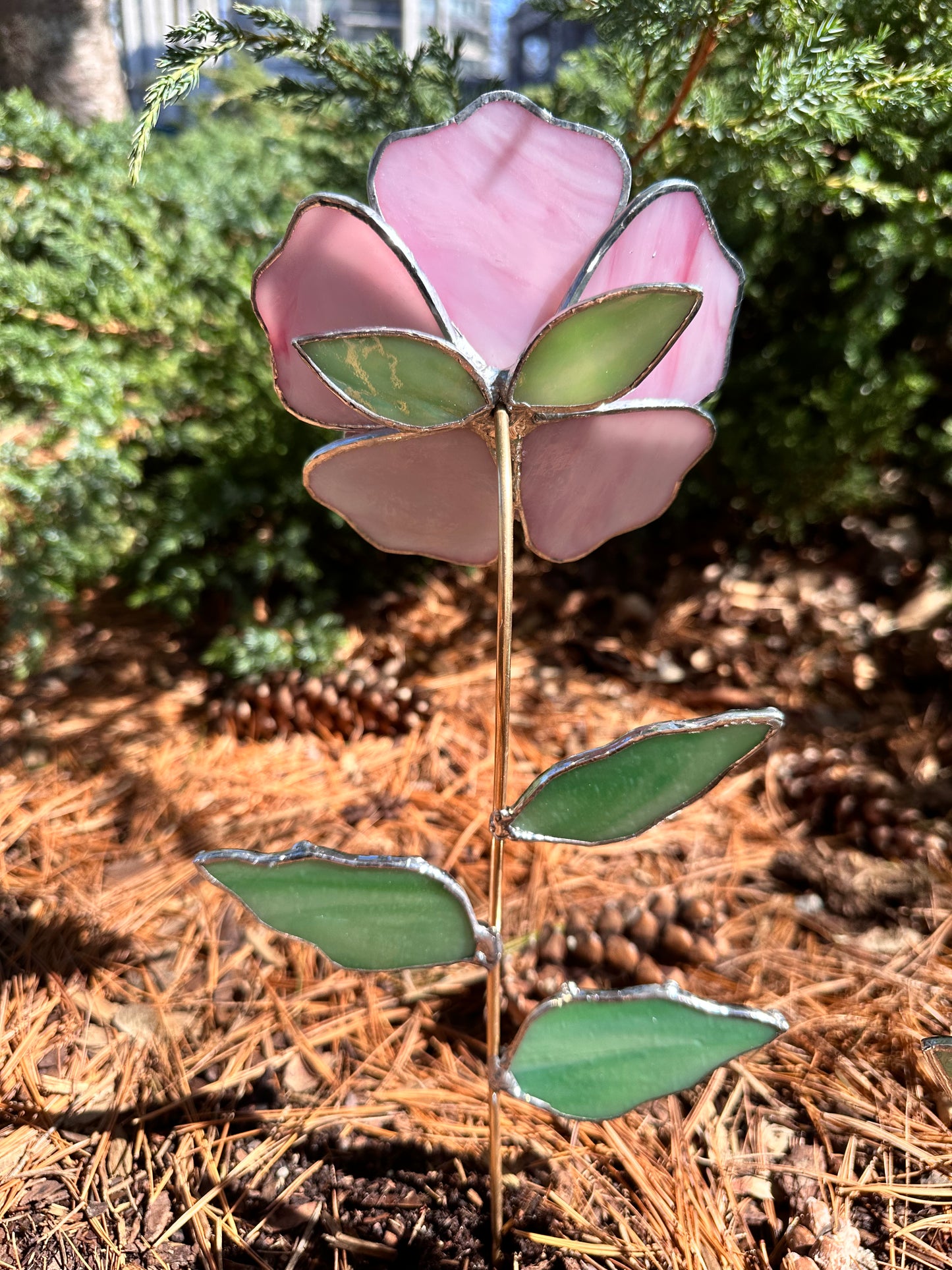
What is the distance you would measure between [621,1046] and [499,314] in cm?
52

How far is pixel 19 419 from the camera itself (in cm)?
116

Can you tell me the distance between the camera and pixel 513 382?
0.52 m

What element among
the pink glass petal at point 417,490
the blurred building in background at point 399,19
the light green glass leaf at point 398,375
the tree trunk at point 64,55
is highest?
the blurred building in background at point 399,19

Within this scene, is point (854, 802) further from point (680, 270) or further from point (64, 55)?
point (64, 55)

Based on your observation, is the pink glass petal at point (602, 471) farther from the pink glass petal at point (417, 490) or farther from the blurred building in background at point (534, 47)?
the blurred building in background at point (534, 47)

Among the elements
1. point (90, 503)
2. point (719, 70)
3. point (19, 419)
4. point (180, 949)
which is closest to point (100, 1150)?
point (180, 949)

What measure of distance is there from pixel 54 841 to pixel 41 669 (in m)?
0.42

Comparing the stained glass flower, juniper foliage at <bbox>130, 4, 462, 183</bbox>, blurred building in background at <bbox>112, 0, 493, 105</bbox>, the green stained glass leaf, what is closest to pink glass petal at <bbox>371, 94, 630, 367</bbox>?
the stained glass flower

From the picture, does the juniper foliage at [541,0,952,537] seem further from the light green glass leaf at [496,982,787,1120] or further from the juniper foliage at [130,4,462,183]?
the light green glass leaf at [496,982,787,1120]

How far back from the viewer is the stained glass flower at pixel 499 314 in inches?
19.9

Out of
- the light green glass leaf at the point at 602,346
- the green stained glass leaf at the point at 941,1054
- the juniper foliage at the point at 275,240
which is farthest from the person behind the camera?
the juniper foliage at the point at 275,240

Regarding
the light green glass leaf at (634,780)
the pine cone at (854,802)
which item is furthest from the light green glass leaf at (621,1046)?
the pine cone at (854,802)

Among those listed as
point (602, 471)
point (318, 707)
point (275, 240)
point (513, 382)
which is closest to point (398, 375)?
point (513, 382)

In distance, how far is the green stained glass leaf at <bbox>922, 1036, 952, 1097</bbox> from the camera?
59 centimetres
